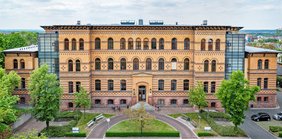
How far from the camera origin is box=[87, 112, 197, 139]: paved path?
4491 cm

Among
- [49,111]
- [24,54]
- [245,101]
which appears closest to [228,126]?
[245,101]

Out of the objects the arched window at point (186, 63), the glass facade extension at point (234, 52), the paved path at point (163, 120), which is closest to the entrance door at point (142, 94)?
the paved path at point (163, 120)

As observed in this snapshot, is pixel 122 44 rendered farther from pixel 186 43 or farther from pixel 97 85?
pixel 186 43

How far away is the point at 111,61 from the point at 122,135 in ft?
60.3

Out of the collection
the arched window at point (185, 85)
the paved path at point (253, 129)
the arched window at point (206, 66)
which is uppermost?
the arched window at point (206, 66)

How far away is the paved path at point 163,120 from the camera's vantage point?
147 ft

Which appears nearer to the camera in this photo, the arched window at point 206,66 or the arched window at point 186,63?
the arched window at point 206,66

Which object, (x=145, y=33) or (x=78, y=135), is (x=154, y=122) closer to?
(x=78, y=135)

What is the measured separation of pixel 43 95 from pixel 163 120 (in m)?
19.3

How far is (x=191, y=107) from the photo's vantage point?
60.1 m

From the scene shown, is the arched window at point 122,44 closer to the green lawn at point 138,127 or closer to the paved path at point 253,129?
the green lawn at point 138,127

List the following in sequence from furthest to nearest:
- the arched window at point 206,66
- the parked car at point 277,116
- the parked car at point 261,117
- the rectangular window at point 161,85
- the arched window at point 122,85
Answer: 1. the rectangular window at point 161,85
2. the arched window at point 122,85
3. the arched window at point 206,66
4. the parked car at point 277,116
5. the parked car at point 261,117

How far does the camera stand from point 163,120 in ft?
171

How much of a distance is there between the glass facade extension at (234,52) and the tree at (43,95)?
31.5 m
